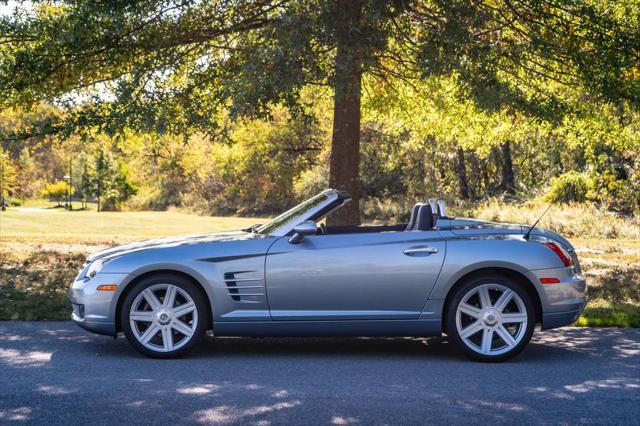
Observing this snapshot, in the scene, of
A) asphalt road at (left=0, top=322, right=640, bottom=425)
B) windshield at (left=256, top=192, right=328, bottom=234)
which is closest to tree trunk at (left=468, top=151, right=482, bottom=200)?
asphalt road at (left=0, top=322, right=640, bottom=425)

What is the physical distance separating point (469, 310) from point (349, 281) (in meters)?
1.02

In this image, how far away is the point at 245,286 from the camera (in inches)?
274

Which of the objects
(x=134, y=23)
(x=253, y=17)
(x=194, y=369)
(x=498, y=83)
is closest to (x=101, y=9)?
(x=134, y=23)

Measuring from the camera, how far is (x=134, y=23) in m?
12.1

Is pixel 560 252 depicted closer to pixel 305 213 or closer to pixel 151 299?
pixel 305 213

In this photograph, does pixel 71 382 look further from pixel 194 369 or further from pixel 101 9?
pixel 101 9

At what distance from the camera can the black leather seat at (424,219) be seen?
7.27m

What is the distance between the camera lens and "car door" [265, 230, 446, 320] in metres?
6.93

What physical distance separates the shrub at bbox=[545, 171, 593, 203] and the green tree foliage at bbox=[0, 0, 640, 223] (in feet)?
46.8

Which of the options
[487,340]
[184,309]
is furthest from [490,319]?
[184,309]

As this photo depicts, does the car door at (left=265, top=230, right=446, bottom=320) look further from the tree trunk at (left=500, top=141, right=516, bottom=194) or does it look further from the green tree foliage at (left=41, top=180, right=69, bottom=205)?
the green tree foliage at (left=41, top=180, right=69, bottom=205)

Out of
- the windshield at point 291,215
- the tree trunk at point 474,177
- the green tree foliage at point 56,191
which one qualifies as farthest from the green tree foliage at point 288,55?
the green tree foliage at point 56,191

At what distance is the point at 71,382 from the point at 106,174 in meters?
63.6

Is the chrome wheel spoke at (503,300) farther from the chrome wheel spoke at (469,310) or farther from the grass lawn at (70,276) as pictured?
the grass lawn at (70,276)
